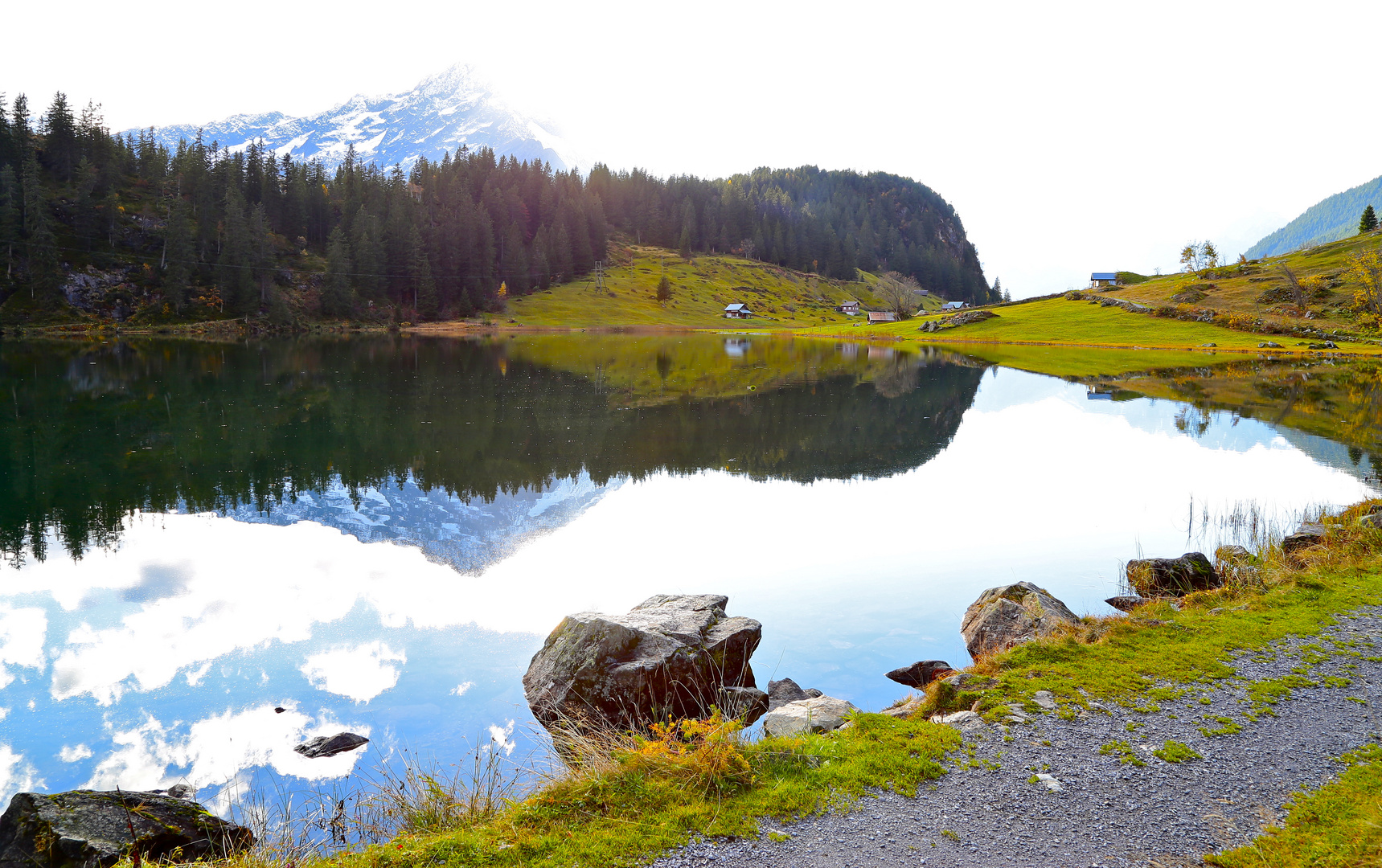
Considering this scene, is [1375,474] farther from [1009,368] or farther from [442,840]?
[1009,368]

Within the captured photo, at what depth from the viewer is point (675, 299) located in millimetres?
164625

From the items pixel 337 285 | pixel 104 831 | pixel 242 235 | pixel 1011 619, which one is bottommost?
pixel 1011 619

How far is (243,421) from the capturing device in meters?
34.9

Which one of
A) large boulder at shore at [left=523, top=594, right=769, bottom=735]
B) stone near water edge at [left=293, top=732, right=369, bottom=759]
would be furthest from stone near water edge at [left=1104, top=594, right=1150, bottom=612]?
stone near water edge at [left=293, top=732, right=369, bottom=759]

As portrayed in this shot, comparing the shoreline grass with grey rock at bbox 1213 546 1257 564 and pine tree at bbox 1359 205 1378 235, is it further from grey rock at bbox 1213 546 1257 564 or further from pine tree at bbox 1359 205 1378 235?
pine tree at bbox 1359 205 1378 235

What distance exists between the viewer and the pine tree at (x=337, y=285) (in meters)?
120

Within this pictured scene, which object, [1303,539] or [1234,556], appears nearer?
[1234,556]

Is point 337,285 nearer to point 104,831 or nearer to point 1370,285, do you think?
point 104,831

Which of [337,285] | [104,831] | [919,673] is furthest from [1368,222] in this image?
[337,285]

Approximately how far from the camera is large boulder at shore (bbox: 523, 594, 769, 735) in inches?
435

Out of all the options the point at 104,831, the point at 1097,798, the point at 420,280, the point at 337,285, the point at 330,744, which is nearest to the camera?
the point at 104,831

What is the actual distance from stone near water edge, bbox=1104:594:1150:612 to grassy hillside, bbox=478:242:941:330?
126151mm

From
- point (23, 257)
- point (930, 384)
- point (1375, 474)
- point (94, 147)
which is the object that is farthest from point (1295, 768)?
point (94, 147)

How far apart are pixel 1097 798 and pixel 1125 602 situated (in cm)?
1004
